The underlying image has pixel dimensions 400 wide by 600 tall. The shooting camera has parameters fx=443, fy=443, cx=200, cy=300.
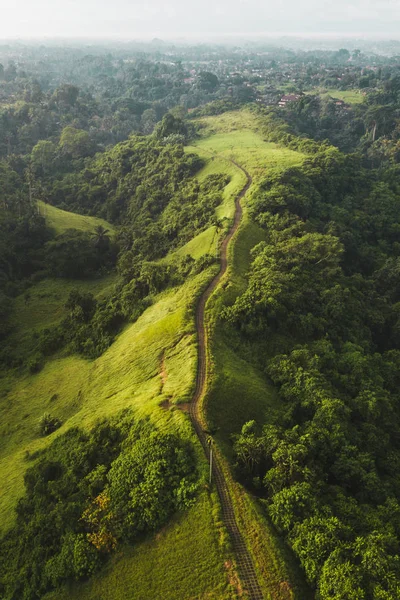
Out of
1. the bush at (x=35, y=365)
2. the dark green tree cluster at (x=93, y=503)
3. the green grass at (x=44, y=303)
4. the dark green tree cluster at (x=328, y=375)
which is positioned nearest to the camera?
the dark green tree cluster at (x=328, y=375)

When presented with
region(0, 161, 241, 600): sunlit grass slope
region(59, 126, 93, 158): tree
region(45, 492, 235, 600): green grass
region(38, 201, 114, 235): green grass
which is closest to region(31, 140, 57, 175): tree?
region(59, 126, 93, 158): tree

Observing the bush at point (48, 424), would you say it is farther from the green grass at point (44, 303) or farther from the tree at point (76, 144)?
the tree at point (76, 144)

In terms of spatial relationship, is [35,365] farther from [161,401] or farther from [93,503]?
[93,503]

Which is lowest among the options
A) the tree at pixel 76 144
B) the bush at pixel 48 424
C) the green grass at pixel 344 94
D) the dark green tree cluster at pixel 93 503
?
the bush at pixel 48 424

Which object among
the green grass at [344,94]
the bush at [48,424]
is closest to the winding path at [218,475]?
the bush at [48,424]

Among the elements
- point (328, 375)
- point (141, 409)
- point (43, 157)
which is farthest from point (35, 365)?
point (43, 157)

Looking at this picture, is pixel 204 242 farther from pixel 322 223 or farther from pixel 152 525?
pixel 152 525

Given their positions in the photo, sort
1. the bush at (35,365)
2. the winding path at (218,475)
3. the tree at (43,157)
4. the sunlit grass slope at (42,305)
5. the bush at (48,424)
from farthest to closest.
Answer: the tree at (43,157)
the sunlit grass slope at (42,305)
the bush at (35,365)
the bush at (48,424)
the winding path at (218,475)
